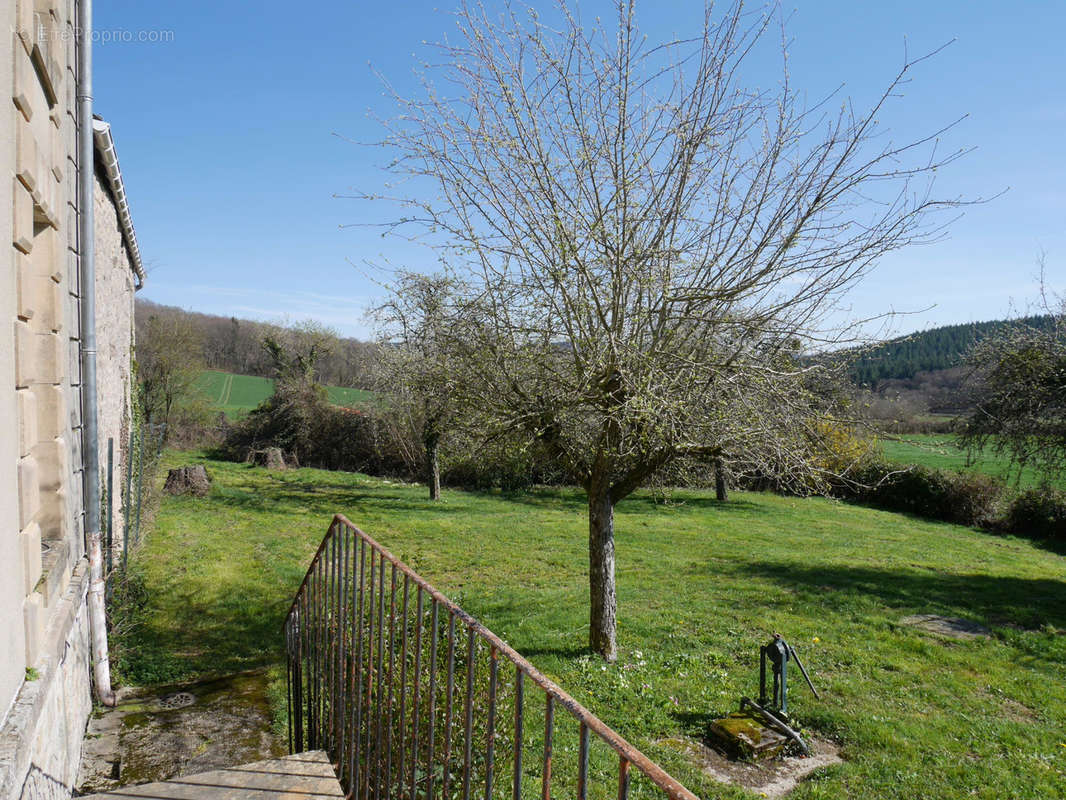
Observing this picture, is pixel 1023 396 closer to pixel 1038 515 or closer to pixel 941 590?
pixel 941 590

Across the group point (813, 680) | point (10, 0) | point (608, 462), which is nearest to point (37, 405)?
point (10, 0)

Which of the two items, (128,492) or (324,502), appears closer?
(128,492)

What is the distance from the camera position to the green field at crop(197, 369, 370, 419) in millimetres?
25172

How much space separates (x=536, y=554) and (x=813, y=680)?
20.6 ft

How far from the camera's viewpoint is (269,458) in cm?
2248

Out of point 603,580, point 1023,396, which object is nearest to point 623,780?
point 603,580

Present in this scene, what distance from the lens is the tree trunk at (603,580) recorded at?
6.82 m

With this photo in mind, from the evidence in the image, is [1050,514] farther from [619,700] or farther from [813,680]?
[619,700]

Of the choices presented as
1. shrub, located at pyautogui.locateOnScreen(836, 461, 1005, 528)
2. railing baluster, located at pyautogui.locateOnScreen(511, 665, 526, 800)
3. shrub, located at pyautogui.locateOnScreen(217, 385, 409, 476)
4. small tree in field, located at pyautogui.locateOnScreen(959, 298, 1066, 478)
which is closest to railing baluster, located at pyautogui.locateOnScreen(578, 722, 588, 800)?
railing baluster, located at pyautogui.locateOnScreen(511, 665, 526, 800)

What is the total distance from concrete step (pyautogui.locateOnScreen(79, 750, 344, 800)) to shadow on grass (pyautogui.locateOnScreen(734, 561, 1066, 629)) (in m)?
8.38

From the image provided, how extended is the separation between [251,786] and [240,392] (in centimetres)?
3232

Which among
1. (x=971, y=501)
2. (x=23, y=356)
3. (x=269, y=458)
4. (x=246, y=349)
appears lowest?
(x=971, y=501)

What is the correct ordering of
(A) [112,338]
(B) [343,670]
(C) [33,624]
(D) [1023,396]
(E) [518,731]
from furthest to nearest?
(D) [1023,396] → (A) [112,338] → (B) [343,670] → (C) [33,624] → (E) [518,731]

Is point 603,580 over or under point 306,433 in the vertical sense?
under
